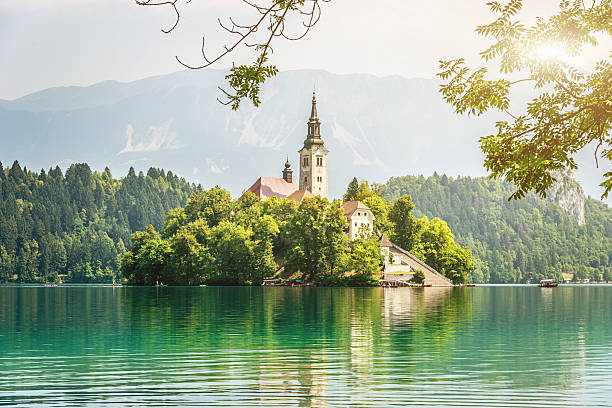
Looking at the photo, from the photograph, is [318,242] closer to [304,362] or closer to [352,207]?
[352,207]

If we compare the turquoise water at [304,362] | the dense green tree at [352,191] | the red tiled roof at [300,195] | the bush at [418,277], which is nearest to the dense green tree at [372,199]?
the dense green tree at [352,191]

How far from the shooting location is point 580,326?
168ft

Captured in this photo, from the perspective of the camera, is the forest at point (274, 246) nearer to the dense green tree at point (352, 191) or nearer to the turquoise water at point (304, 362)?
the dense green tree at point (352, 191)

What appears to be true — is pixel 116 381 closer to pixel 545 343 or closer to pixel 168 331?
pixel 168 331

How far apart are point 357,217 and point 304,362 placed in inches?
5103

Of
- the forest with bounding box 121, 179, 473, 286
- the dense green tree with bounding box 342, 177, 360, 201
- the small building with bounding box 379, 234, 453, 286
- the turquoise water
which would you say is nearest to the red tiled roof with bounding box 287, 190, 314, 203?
the dense green tree with bounding box 342, 177, 360, 201

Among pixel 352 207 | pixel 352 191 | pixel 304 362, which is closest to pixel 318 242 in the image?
pixel 352 207

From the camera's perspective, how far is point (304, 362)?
30203 millimetres

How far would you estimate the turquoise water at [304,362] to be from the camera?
22812 millimetres

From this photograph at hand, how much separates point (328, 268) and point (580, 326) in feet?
292

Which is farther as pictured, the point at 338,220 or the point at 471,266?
the point at 471,266

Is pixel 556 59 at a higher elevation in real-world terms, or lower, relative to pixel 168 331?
higher

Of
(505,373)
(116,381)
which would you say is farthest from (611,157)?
(116,381)

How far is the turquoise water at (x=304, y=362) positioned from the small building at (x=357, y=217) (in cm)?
10298
